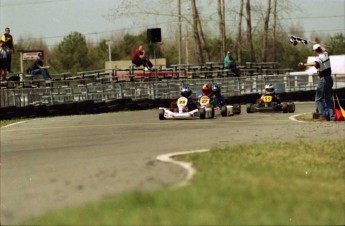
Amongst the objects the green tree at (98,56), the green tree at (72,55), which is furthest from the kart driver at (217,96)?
the green tree at (98,56)

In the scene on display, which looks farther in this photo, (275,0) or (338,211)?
(275,0)

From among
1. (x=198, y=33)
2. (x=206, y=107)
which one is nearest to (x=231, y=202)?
(x=206, y=107)

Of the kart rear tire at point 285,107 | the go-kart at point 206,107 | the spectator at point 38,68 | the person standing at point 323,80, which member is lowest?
the kart rear tire at point 285,107

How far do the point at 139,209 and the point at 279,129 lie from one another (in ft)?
30.1

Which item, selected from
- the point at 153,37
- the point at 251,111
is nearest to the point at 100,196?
the point at 251,111

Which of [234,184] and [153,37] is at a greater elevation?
[153,37]

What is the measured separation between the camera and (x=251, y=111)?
73.5 ft

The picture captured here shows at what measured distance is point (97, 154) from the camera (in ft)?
32.8

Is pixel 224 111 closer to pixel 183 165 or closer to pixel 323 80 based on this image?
pixel 323 80

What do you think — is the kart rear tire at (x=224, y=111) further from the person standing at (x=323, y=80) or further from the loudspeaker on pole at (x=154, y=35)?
the loudspeaker on pole at (x=154, y=35)

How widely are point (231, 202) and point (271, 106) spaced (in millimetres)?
16175

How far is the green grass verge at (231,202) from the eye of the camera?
5863mm

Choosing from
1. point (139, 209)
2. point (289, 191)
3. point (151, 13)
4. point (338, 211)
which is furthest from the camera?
point (151, 13)

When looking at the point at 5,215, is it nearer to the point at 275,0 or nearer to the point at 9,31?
the point at 9,31
